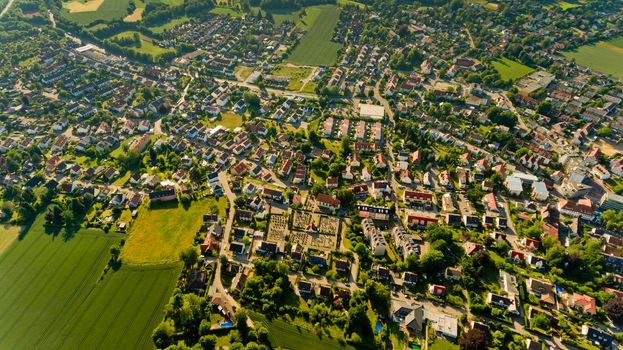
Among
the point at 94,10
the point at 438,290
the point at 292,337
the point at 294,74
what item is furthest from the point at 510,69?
the point at 94,10

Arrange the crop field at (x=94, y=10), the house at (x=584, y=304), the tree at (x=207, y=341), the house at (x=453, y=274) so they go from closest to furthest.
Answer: the tree at (x=207, y=341), the house at (x=584, y=304), the house at (x=453, y=274), the crop field at (x=94, y=10)

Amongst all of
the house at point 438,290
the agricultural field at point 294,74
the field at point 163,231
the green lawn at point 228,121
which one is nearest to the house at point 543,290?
the house at point 438,290

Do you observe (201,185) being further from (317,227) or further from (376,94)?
(376,94)

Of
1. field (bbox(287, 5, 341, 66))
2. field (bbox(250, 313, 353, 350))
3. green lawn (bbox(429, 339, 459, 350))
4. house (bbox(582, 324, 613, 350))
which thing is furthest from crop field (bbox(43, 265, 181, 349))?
field (bbox(287, 5, 341, 66))

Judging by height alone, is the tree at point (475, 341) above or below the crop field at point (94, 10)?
below

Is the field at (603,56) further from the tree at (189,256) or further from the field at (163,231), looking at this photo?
the tree at (189,256)

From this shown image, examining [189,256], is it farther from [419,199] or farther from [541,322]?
[541,322]

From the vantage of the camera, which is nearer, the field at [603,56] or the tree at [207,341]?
the tree at [207,341]
